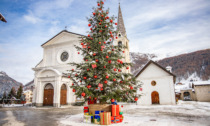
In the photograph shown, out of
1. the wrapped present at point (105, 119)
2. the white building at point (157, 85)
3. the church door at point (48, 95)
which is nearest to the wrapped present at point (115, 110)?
the wrapped present at point (105, 119)

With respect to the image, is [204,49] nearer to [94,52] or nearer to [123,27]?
[123,27]

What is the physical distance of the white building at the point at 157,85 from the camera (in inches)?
785

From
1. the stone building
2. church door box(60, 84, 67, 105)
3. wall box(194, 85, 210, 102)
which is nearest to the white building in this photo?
church door box(60, 84, 67, 105)

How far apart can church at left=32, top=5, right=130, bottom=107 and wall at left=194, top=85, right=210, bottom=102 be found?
88.8 feet

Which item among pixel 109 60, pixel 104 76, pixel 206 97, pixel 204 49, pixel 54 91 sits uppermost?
pixel 204 49

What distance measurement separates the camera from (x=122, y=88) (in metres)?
8.00

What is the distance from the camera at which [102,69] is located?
7.76 m

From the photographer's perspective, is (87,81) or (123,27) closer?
(87,81)

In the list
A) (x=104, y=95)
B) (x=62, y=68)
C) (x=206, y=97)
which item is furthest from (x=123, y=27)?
(x=104, y=95)

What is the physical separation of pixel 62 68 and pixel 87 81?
16.8 metres

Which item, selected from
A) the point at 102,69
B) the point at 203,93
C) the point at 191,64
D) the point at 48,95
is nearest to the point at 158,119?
the point at 102,69

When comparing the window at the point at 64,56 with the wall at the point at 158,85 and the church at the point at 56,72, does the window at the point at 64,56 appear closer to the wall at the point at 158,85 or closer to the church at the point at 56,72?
the church at the point at 56,72

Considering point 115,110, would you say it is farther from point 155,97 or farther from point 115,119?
point 155,97

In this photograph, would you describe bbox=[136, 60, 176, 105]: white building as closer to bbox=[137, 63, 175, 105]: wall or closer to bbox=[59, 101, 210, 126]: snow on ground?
bbox=[137, 63, 175, 105]: wall
